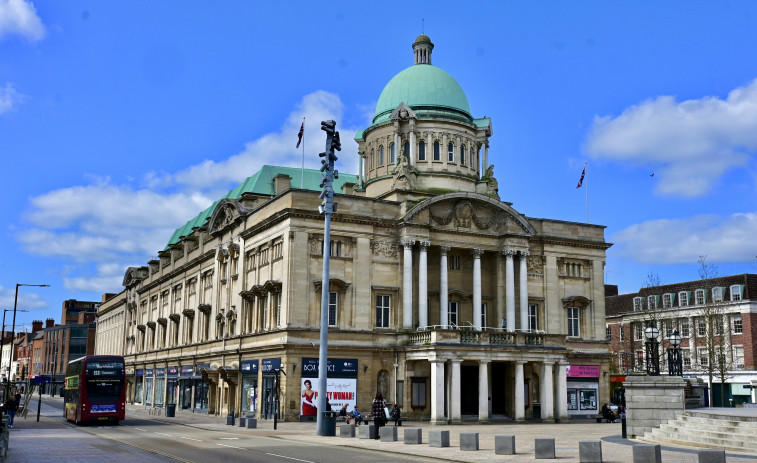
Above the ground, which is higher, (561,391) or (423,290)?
(423,290)

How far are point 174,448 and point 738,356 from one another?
224ft

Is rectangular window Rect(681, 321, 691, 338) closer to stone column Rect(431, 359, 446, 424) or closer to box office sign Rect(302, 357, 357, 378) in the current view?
stone column Rect(431, 359, 446, 424)

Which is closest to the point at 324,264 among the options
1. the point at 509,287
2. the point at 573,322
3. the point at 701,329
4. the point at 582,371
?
the point at 509,287

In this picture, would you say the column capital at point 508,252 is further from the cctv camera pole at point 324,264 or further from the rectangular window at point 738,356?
the rectangular window at point 738,356

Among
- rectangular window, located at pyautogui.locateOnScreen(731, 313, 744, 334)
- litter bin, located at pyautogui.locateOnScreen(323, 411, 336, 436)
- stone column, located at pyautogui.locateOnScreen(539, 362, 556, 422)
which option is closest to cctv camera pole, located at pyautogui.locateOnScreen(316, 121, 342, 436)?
litter bin, located at pyautogui.locateOnScreen(323, 411, 336, 436)

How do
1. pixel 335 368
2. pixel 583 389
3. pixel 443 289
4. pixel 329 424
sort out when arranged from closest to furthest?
1. pixel 329 424
2. pixel 335 368
3. pixel 443 289
4. pixel 583 389

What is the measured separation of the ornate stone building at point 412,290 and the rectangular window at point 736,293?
2542cm

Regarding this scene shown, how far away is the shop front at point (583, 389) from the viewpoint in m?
60.6

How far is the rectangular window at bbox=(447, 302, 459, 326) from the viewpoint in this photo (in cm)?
5769

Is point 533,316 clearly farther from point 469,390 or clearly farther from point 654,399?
point 654,399

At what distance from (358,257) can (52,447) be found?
27.4 metres

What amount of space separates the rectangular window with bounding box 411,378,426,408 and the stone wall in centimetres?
2309

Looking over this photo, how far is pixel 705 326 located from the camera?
77812 mm

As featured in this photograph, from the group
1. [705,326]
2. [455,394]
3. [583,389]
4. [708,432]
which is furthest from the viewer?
[705,326]
